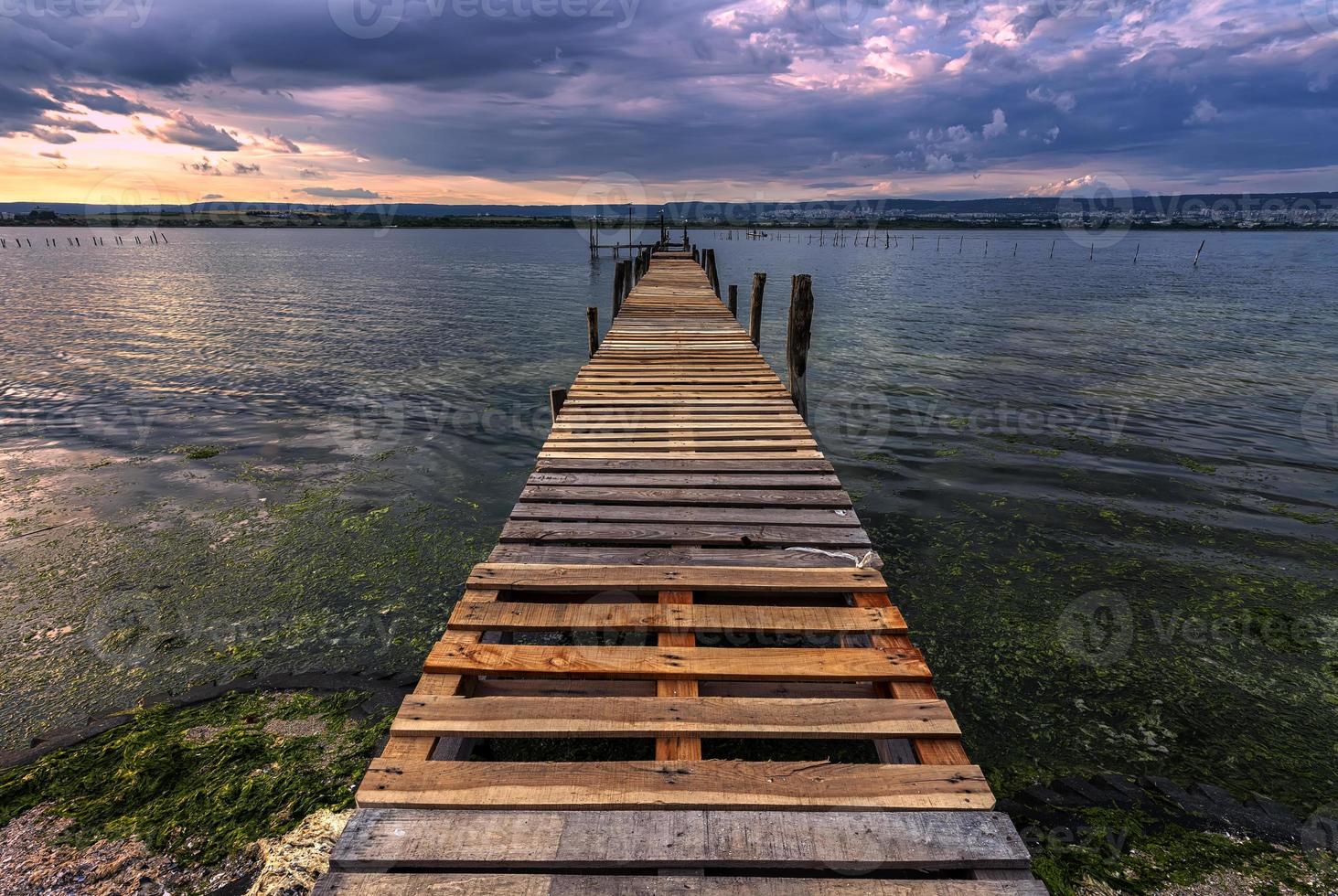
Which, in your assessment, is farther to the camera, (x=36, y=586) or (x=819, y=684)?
(x=36, y=586)

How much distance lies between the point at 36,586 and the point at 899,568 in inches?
356

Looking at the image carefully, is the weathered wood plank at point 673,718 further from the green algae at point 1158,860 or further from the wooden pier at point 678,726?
the green algae at point 1158,860

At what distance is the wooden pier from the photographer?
218 centimetres

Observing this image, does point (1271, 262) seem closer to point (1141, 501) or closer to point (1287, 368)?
point (1287, 368)

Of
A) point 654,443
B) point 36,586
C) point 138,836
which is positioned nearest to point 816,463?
point 654,443

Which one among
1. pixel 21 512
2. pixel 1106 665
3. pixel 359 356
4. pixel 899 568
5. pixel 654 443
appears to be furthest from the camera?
pixel 359 356

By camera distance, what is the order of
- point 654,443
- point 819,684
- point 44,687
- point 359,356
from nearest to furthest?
1. point 819,684
2. point 44,687
3. point 654,443
4. point 359,356

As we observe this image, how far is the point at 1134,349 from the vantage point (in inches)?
829

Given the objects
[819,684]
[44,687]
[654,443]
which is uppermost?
[654,443]

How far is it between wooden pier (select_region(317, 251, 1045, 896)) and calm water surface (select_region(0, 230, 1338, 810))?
6.46 ft

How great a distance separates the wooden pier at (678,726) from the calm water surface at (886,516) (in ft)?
6.46

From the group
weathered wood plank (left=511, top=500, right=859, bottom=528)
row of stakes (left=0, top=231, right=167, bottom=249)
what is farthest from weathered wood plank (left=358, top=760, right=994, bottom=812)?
row of stakes (left=0, top=231, right=167, bottom=249)

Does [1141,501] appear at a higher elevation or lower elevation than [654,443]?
lower

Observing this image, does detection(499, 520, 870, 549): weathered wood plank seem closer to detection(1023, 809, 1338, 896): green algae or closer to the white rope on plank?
the white rope on plank
